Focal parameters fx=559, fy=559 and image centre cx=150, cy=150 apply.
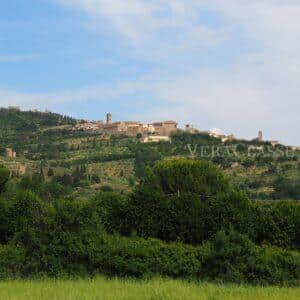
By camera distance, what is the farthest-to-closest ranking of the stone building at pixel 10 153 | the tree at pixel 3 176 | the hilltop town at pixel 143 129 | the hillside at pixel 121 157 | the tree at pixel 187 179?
the hilltop town at pixel 143 129
the stone building at pixel 10 153
the hillside at pixel 121 157
the tree at pixel 3 176
the tree at pixel 187 179

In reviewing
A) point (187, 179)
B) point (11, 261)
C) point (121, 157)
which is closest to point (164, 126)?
point (121, 157)

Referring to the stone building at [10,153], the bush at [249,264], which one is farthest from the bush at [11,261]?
the stone building at [10,153]

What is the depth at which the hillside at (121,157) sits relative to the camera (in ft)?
175

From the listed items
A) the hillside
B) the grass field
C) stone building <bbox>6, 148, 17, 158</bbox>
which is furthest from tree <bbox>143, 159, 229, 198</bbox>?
stone building <bbox>6, 148, 17, 158</bbox>

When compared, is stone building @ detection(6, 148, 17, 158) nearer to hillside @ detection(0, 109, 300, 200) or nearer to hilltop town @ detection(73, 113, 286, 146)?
hillside @ detection(0, 109, 300, 200)

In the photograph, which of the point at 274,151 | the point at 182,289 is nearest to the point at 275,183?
the point at 274,151

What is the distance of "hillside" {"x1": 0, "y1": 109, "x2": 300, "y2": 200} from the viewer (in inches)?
2098

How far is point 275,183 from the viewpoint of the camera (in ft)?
168

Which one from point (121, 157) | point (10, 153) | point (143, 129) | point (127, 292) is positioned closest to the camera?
point (127, 292)

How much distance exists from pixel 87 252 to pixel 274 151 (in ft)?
187

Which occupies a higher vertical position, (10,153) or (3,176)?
(10,153)

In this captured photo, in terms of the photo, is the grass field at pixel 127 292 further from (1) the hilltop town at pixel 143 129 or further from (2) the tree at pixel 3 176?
(1) the hilltop town at pixel 143 129

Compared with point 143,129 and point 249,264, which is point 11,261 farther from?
point 143,129

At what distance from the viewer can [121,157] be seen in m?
67.9
